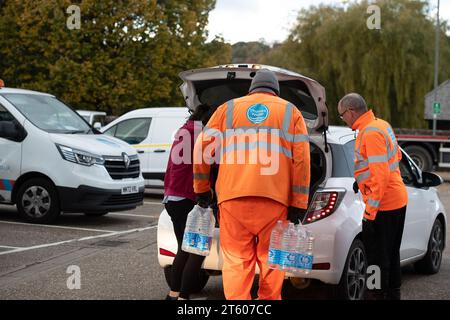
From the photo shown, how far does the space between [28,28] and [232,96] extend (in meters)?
30.6

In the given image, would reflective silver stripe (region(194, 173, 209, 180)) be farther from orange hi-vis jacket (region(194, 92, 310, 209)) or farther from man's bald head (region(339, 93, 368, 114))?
man's bald head (region(339, 93, 368, 114))

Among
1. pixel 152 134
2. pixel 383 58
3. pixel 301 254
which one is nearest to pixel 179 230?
pixel 301 254

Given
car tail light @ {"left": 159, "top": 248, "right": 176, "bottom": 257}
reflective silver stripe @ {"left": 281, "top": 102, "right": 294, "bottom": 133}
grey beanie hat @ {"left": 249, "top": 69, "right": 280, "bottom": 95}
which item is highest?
grey beanie hat @ {"left": 249, "top": 69, "right": 280, "bottom": 95}

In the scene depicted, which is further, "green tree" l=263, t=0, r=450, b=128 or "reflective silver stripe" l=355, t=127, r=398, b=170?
"green tree" l=263, t=0, r=450, b=128

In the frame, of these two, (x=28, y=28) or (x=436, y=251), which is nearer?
(x=436, y=251)

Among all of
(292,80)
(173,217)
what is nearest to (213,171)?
(173,217)

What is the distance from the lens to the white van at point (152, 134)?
17250 mm

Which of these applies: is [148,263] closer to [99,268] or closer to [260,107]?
A: [99,268]

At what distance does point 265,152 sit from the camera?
18.8 feet

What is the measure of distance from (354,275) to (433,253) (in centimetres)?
237

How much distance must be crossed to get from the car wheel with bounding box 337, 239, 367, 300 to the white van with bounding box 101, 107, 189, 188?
1001cm

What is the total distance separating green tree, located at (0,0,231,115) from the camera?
36.2 meters

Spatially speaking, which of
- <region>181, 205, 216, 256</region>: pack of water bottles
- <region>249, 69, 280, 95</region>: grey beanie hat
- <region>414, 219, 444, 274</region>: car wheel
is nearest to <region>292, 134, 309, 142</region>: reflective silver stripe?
<region>249, 69, 280, 95</region>: grey beanie hat

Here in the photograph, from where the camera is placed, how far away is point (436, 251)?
30.5 feet
